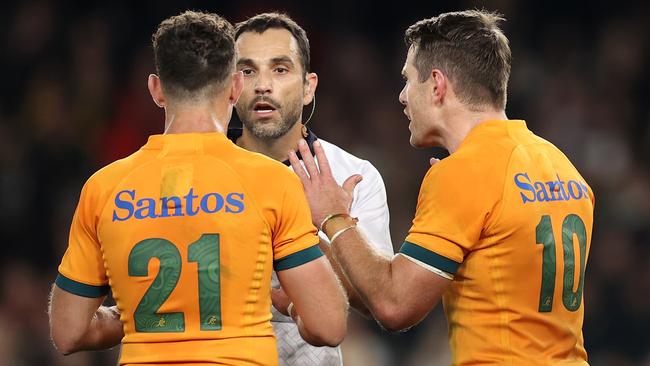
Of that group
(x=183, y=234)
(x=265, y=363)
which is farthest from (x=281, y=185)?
(x=265, y=363)

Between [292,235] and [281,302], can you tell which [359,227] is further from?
[292,235]

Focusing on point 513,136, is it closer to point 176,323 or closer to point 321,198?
point 321,198

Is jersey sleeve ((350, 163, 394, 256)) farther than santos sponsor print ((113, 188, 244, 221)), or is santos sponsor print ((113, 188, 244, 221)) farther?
jersey sleeve ((350, 163, 394, 256))

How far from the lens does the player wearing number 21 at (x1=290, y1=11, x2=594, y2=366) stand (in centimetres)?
356

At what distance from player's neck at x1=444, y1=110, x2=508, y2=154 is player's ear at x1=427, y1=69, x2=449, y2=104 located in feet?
0.28

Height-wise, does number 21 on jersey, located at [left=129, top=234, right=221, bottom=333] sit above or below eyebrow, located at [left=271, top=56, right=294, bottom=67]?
below

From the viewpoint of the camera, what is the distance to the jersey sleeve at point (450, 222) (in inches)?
140

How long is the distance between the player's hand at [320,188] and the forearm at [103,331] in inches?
30.6

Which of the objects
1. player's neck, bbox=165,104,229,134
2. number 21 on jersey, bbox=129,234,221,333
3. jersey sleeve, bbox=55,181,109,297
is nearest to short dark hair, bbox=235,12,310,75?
player's neck, bbox=165,104,229,134

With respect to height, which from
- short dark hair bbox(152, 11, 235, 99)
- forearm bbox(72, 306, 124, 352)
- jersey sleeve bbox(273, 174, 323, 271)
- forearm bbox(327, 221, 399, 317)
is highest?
short dark hair bbox(152, 11, 235, 99)

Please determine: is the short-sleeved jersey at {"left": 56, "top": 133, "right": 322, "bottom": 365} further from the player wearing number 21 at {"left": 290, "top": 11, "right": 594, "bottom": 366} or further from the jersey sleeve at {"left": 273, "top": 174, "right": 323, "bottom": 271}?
the player wearing number 21 at {"left": 290, "top": 11, "right": 594, "bottom": 366}

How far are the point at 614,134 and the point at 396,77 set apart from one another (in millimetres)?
2025

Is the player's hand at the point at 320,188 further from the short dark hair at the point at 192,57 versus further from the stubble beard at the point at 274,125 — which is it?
the short dark hair at the point at 192,57

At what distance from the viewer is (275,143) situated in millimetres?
4438
